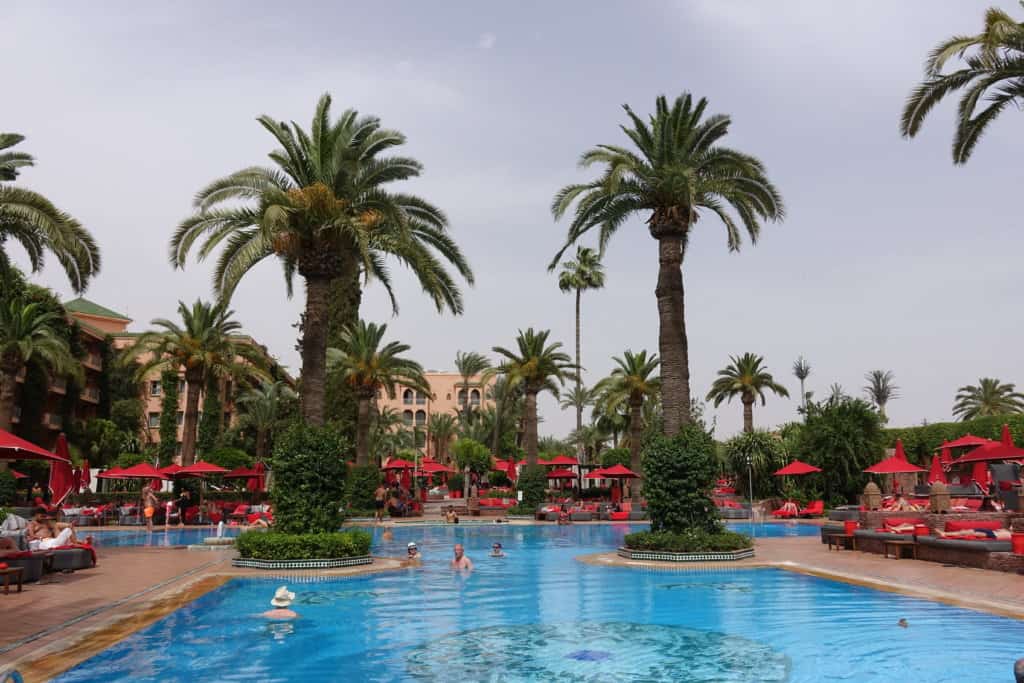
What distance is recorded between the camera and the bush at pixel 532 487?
137 ft

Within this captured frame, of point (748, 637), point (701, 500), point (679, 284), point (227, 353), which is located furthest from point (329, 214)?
point (227, 353)

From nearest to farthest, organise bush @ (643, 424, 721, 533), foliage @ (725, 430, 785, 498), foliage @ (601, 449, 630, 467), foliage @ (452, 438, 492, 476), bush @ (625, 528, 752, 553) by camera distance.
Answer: bush @ (625, 528, 752, 553) < bush @ (643, 424, 721, 533) < foliage @ (725, 430, 785, 498) < foliage @ (452, 438, 492, 476) < foliage @ (601, 449, 630, 467)

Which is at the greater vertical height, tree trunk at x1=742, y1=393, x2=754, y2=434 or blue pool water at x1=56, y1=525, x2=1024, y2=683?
tree trunk at x1=742, y1=393, x2=754, y2=434

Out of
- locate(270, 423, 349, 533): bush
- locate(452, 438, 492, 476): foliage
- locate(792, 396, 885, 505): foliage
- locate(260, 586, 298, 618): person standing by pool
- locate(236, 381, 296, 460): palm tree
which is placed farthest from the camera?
locate(236, 381, 296, 460): palm tree

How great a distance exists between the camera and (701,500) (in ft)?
65.2

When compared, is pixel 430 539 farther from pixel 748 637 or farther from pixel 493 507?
pixel 748 637

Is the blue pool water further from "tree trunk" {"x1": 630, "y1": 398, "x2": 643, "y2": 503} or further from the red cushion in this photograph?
"tree trunk" {"x1": 630, "y1": 398, "x2": 643, "y2": 503}

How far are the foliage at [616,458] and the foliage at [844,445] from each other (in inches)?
608

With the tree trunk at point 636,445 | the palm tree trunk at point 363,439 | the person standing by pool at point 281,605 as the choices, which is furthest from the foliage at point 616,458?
the person standing by pool at point 281,605

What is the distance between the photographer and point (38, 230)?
66.1ft

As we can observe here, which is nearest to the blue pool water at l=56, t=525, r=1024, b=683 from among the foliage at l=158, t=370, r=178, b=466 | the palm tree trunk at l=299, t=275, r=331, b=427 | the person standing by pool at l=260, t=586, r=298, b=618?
the person standing by pool at l=260, t=586, r=298, b=618

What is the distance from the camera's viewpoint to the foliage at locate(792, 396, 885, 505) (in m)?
40.1

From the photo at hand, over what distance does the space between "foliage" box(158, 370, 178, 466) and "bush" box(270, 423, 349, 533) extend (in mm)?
37667

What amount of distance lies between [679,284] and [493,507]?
22974 mm
